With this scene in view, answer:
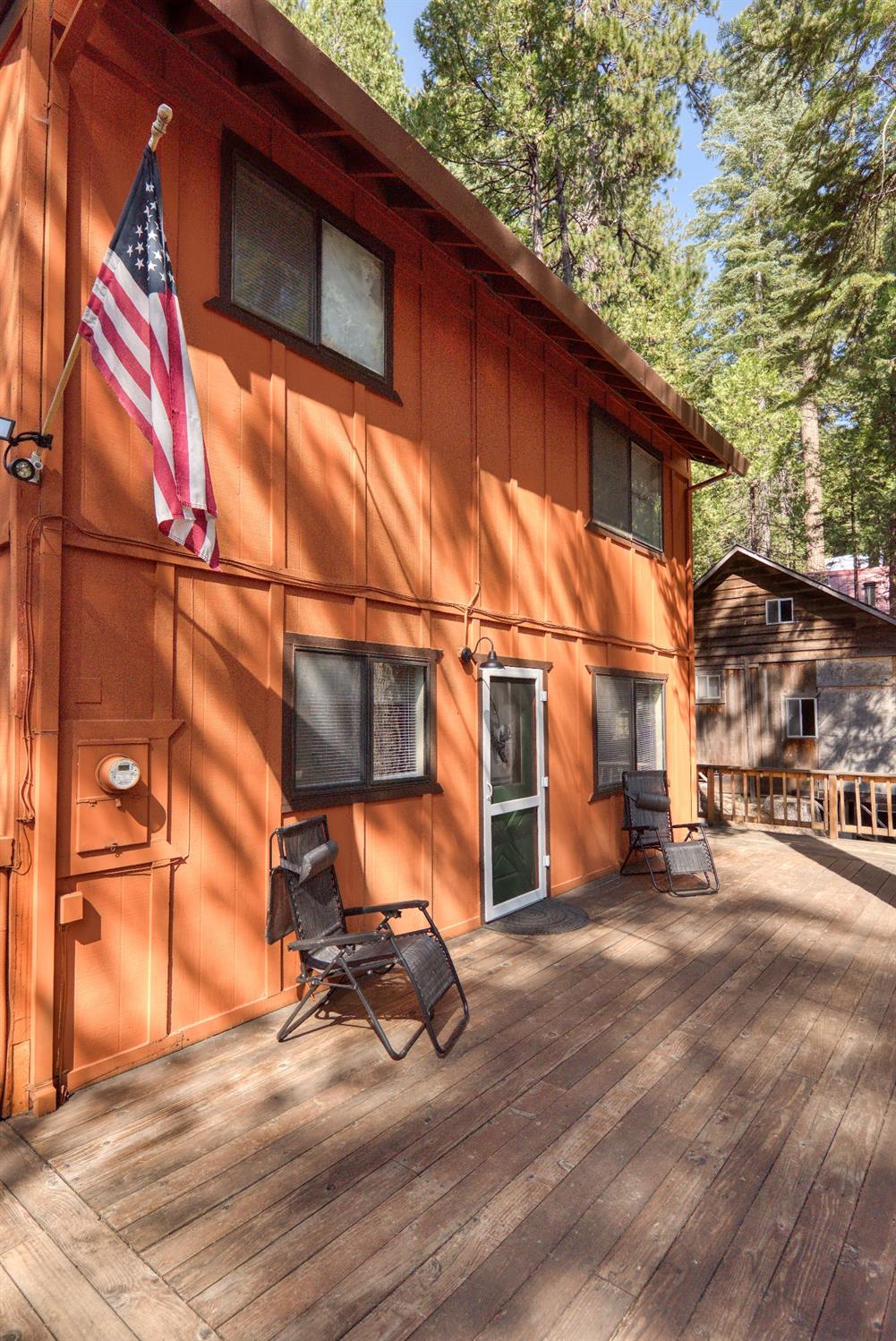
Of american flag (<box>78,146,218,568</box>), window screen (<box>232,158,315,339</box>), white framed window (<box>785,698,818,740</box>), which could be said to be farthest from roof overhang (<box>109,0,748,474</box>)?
white framed window (<box>785,698,818,740</box>)

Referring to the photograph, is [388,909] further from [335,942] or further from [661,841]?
[661,841]

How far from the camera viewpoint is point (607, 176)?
1359cm

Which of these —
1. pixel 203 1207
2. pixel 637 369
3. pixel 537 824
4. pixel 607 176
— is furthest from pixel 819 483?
pixel 203 1207

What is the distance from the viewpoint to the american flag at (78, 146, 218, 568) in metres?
2.85

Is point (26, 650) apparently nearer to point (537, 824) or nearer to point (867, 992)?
point (537, 824)

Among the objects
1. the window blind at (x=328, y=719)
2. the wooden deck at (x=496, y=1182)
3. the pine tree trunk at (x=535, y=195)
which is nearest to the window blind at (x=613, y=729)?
the wooden deck at (x=496, y=1182)

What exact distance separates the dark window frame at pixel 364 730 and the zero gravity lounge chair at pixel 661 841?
2640 millimetres

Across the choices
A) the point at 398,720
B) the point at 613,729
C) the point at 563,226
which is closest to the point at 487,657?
the point at 398,720

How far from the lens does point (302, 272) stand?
4262 millimetres

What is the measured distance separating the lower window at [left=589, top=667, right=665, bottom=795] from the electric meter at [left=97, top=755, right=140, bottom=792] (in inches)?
190

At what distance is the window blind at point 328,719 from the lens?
4184 mm

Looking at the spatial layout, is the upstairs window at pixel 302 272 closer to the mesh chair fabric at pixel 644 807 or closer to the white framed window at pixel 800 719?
the mesh chair fabric at pixel 644 807

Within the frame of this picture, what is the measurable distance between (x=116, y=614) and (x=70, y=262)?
1.59 meters

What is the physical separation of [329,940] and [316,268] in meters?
3.83
